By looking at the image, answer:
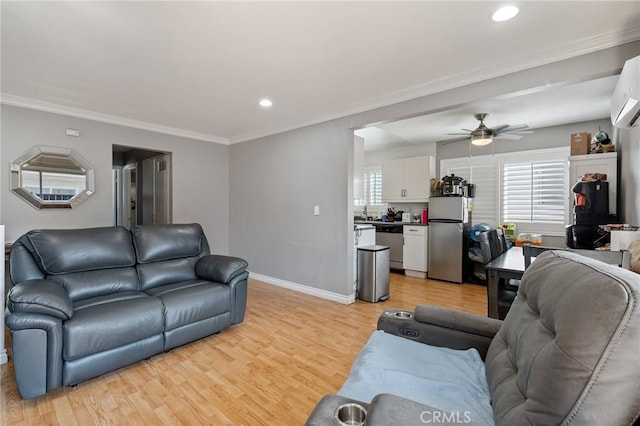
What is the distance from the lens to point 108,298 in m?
2.40

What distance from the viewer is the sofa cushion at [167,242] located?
2914mm

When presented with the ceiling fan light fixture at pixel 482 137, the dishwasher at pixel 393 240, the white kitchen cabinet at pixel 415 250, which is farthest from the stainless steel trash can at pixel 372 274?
the ceiling fan light fixture at pixel 482 137

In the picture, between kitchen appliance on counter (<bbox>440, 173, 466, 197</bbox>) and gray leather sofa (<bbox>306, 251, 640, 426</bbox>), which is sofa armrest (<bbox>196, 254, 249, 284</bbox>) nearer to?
gray leather sofa (<bbox>306, 251, 640, 426</bbox>)

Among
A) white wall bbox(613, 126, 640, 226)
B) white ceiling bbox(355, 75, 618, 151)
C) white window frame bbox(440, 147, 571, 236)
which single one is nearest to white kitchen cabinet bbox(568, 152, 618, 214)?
white wall bbox(613, 126, 640, 226)

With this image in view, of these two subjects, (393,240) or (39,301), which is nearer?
(39,301)

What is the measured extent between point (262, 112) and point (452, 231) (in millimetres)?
3432

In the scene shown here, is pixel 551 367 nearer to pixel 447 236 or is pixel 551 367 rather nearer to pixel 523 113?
pixel 523 113

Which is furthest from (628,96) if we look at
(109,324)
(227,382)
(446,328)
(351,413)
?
(109,324)

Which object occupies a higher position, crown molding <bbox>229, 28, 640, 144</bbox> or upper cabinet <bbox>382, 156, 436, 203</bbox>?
crown molding <bbox>229, 28, 640, 144</bbox>

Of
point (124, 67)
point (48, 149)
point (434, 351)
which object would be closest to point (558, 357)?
point (434, 351)

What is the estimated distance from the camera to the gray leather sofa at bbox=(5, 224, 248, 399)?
1.81 metres

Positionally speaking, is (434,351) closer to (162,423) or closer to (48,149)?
(162,423)

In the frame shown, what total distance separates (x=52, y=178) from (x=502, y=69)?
4.93 meters

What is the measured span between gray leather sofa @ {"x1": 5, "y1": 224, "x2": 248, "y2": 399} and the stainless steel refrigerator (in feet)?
11.1
